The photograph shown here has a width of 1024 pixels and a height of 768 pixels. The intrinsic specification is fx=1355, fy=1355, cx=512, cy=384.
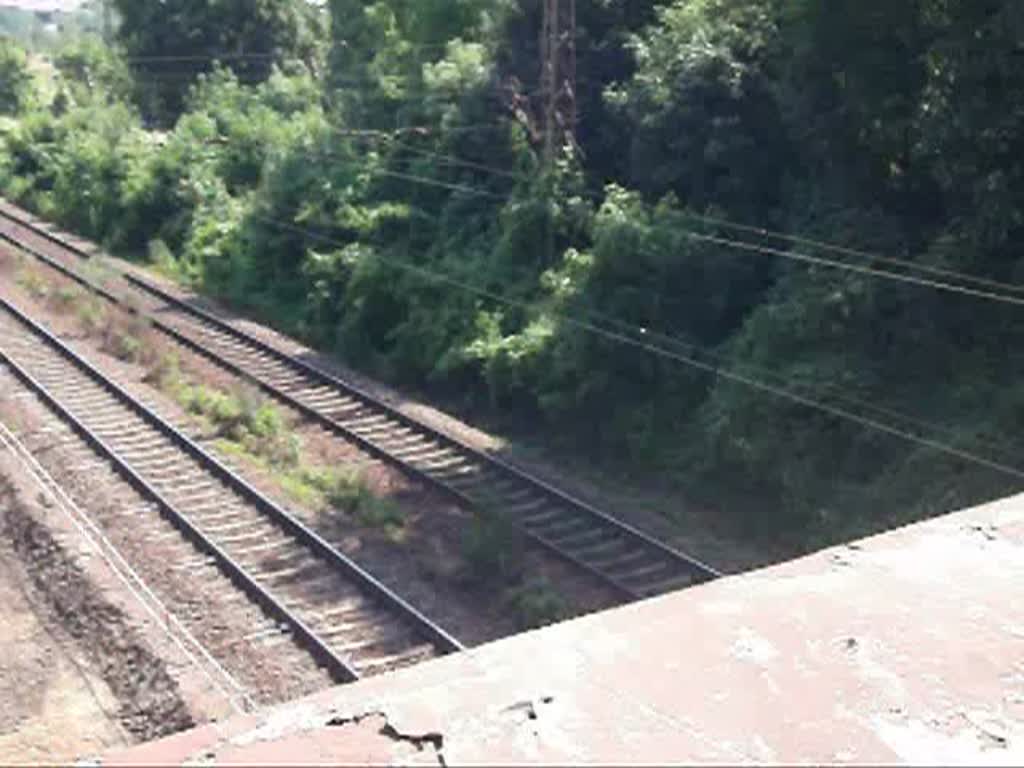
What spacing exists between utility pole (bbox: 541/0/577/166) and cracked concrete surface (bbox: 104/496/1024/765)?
16.3m

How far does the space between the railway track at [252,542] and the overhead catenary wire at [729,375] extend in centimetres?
459

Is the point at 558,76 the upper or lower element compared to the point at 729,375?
upper

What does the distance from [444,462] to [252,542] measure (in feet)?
10.6

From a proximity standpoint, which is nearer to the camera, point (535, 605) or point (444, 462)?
point (535, 605)

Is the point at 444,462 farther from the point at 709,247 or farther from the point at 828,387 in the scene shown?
the point at 828,387

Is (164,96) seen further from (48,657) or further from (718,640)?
(718,640)

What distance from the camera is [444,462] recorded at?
1623 cm

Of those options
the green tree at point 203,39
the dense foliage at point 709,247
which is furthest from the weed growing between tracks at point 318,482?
the green tree at point 203,39

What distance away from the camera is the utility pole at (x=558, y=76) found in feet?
62.5

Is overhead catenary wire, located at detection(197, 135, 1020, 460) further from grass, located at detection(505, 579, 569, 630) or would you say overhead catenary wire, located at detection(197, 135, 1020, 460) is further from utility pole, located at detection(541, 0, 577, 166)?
grass, located at detection(505, 579, 569, 630)

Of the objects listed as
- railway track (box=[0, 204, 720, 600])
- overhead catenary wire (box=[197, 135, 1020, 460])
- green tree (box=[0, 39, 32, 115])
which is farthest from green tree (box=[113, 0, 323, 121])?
overhead catenary wire (box=[197, 135, 1020, 460])

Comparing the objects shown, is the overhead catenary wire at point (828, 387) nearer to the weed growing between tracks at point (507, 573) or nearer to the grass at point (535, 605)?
the weed growing between tracks at point (507, 573)

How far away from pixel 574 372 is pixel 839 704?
14.5 meters

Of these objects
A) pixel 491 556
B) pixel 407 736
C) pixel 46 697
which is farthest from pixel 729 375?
pixel 407 736
